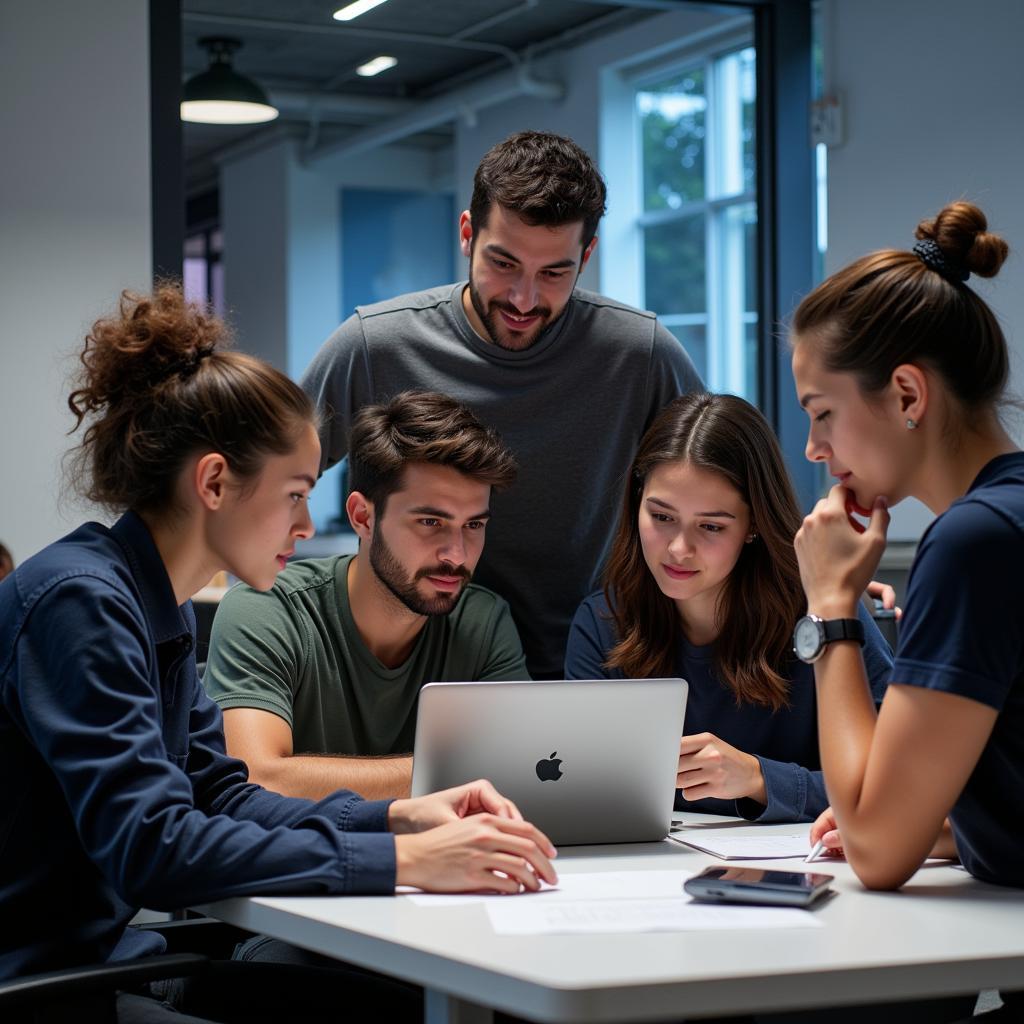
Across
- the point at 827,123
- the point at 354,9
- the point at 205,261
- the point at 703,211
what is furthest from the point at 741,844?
the point at 205,261

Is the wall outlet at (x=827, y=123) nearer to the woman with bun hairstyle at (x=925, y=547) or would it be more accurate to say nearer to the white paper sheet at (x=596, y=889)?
the woman with bun hairstyle at (x=925, y=547)

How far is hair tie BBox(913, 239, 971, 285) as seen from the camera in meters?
1.64

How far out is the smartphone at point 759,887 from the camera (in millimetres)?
1493

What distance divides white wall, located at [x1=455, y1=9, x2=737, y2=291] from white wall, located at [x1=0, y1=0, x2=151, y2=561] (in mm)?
3304

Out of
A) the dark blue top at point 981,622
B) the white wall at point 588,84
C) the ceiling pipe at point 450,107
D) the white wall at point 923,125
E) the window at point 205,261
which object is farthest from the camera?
the window at point 205,261

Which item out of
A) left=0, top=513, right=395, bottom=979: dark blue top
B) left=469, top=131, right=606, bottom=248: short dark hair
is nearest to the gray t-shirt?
left=469, top=131, right=606, bottom=248: short dark hair

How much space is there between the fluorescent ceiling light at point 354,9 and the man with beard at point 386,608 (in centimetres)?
509

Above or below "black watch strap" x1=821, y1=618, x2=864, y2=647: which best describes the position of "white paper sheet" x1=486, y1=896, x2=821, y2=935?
below

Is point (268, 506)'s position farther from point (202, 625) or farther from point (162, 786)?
point (202, 625)

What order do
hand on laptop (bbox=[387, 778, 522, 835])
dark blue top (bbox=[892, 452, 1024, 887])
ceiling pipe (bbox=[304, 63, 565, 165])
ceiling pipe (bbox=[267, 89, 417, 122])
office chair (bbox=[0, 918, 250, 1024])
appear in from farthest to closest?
ceiling pipe (bbox=[267, 89, 417, 122]), ceiling pipe (bbox=[304, 63, 565, 165]), hand on laptop (bbox=[387, 778, 522, 835]), dark blue top (bbox=[892, 452, 1024, 887]), office chair (bbox=[0, 918, 250, 1024])

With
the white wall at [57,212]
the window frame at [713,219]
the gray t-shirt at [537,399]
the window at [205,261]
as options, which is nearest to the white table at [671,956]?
the gray t-shirt at [537,399]

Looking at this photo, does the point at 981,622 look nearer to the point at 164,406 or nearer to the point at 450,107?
the point at 164,406

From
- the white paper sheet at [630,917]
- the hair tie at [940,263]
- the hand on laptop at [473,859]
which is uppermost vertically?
the hair tie at [940,263]

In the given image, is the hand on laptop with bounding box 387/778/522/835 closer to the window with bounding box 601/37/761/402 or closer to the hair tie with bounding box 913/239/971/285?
the hair tie with bounding box 913/239/971/285
